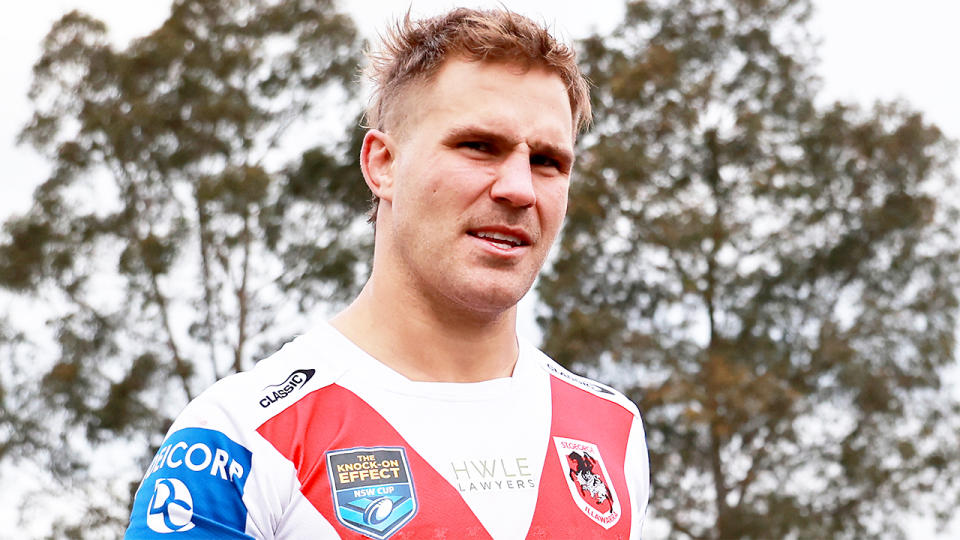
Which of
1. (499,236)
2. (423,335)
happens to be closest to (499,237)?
(499,236)

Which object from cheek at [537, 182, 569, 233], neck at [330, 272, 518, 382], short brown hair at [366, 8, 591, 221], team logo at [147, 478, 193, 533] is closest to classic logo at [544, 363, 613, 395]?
neck at [330, 272, 518, 382]

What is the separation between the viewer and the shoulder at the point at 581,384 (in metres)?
3.79

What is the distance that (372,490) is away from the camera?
118 inches

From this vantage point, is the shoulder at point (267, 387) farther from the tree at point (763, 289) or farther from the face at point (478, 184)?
the tree at point (763, 289)

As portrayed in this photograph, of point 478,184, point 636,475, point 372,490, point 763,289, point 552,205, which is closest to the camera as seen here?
point 372,490

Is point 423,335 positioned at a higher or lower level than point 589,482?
higher

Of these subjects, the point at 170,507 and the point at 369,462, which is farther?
the point at 369,462

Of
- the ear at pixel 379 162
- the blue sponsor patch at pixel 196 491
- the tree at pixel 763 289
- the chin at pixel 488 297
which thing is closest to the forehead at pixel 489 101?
the ear at pixel 379 162

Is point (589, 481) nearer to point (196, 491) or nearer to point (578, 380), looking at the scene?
point (578, 380)

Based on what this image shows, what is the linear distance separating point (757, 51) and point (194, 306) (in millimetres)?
13520

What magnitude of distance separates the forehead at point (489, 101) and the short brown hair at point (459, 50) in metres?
0.03

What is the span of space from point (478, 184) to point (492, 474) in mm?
750

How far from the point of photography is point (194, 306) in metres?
25.9

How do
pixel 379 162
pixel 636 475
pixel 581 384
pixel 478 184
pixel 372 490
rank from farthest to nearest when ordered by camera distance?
pixel 581 384 < pixel 636 475 < pixel 379 162 < pixel 478 184 < pixel 372 490
